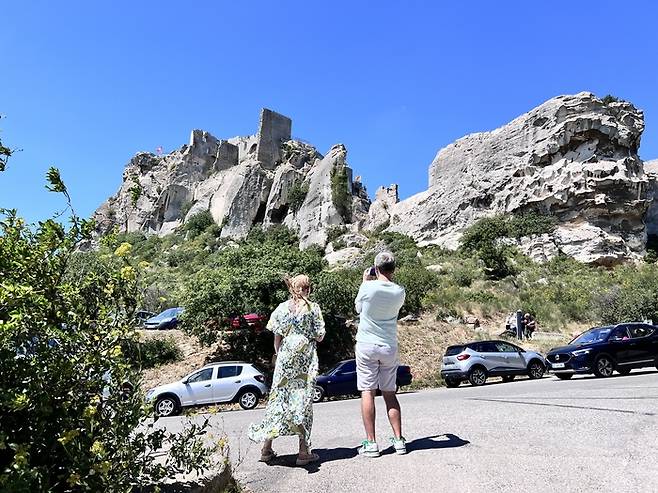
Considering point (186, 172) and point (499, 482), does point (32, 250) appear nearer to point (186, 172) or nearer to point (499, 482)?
point (499, 482)

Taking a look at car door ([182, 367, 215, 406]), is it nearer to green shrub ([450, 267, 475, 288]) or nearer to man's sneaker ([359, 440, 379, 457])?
man's sneaker ([359, 440, 379, 457])

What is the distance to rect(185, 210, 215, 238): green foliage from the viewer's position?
62966mm

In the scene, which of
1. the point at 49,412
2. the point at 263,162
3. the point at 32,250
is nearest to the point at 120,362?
the point at 49,412

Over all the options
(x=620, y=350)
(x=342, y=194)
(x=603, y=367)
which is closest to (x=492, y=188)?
(x=342, y=194)

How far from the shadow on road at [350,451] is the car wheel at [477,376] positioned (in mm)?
10699

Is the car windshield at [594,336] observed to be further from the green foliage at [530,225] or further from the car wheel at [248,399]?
the green foliage at [530,225]

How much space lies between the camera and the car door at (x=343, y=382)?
14266 millimetres

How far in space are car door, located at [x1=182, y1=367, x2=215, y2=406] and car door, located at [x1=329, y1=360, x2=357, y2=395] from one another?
339cm

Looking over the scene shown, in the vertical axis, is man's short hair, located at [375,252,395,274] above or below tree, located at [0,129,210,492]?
above

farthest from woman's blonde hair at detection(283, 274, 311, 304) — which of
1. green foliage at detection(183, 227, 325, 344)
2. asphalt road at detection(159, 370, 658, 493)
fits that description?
green foliage at detection(183, 227, 325, 344)

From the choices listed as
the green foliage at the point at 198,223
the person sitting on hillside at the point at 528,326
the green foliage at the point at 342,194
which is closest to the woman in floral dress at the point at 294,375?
the person sitting on hillside at the point at 528,326

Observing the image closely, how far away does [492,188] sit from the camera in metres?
43.8

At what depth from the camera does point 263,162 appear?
2527 inches

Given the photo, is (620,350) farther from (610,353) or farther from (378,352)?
(378,352)
